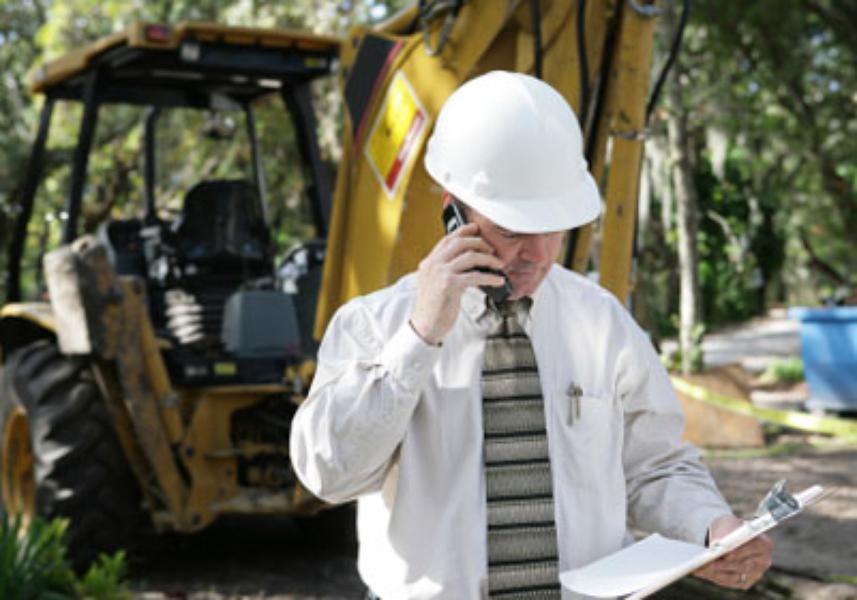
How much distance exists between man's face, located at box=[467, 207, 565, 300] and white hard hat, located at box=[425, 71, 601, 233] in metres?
0.03

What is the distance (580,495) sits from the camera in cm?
226

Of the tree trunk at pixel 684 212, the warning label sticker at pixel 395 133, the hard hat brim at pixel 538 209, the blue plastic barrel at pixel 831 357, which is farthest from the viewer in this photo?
the tree trunk at pixel 684 212

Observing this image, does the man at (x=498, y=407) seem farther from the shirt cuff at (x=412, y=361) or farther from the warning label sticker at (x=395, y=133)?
the warning label sticker at (x=395, y=133)

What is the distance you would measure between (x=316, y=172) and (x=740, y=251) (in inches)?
861

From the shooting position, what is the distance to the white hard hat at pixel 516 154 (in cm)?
224

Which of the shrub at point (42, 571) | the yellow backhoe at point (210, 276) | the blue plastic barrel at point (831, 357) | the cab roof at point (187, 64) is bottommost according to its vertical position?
the blue plastic barrel at point (831, 357)

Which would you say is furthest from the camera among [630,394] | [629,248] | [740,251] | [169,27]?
[740,251]

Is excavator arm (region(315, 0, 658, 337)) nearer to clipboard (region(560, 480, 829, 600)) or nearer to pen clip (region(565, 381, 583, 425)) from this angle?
pen clip (region(565, 381, 583, 425))

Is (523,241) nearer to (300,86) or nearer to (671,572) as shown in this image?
(671,572)

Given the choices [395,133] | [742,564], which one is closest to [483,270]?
[742,564]

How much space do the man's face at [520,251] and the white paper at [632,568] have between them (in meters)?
0.46

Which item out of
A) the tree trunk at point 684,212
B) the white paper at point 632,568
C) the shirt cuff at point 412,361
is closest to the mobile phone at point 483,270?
the shirt cuff at point 412,361

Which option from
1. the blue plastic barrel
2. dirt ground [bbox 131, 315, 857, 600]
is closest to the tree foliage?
the blue plastic barrel

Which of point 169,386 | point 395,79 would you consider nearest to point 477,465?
point 395,79
